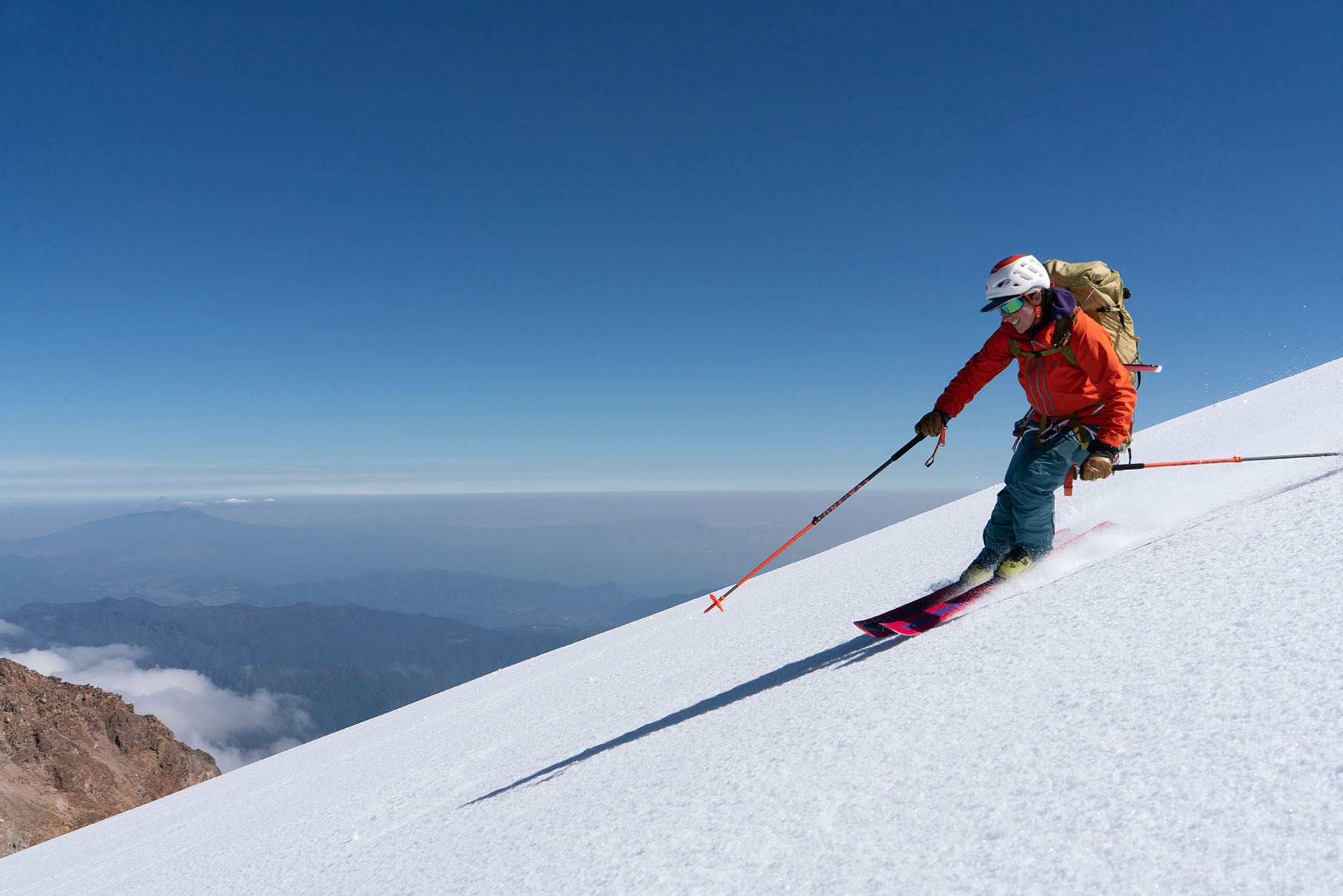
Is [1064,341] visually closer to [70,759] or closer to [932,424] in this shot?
[932,424]

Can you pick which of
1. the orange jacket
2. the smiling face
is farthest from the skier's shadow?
the smiling face

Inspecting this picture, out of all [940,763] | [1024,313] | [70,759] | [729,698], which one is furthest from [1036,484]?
[70,759]

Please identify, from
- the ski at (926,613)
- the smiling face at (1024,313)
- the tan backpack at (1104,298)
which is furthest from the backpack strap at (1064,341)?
the ski at (926,613)

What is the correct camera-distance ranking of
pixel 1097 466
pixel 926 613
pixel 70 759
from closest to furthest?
1. pixel 1097 466
2. pixel 926 613
3. pixel 70 759

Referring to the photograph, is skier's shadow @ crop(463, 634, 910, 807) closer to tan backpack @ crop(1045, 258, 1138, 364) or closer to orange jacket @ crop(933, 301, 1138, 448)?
orange jacket @ crop(933, 301, 1138, 448)

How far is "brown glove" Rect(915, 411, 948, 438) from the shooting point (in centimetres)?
587

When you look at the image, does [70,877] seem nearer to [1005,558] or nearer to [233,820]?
[233,820]

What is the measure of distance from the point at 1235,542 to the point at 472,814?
197 inches

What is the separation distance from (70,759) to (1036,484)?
6471 cm

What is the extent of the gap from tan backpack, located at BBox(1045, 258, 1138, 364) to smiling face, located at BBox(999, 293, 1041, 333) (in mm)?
412

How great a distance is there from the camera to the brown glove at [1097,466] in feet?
15.0

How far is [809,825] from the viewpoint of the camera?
97.2 inches

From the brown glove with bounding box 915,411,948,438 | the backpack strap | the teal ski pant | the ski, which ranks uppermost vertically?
the backpack strap

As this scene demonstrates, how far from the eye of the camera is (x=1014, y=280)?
4801 mm
